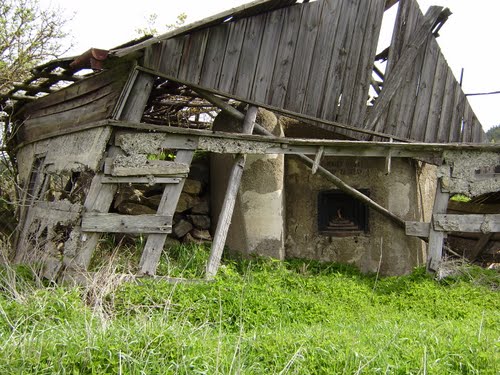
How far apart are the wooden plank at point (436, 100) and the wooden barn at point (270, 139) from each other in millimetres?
21

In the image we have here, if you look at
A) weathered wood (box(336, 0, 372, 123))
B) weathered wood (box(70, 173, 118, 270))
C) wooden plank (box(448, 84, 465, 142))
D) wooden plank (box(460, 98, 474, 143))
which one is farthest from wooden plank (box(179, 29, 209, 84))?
wooden plank (box(460, 98, 474, 143))

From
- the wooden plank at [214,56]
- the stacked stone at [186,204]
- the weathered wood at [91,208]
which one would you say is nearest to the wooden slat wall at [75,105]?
the weathered wood at [91,208]

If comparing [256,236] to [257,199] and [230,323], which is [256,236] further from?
[230,323]

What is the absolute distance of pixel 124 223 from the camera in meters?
6.86

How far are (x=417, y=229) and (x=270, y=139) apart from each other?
2.82 meters

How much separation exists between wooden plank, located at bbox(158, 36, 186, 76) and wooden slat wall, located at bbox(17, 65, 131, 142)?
487 millimetres

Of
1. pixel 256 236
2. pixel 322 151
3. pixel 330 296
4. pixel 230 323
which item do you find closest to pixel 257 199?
pixel 256 236

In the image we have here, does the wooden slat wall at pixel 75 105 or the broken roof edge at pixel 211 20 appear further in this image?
the wooden slat wall at pixel 75 105

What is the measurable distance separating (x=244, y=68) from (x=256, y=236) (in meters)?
2.62

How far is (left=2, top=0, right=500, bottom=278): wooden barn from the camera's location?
7.02 m

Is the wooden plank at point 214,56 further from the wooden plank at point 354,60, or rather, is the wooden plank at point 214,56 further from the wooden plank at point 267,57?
the wooden plank at point 354,60

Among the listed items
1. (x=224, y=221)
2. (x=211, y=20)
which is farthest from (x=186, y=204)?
(x=211, y=20)

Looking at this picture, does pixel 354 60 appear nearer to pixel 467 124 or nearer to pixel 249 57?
pixel 249 57

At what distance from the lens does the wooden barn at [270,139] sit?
23.0 feet
